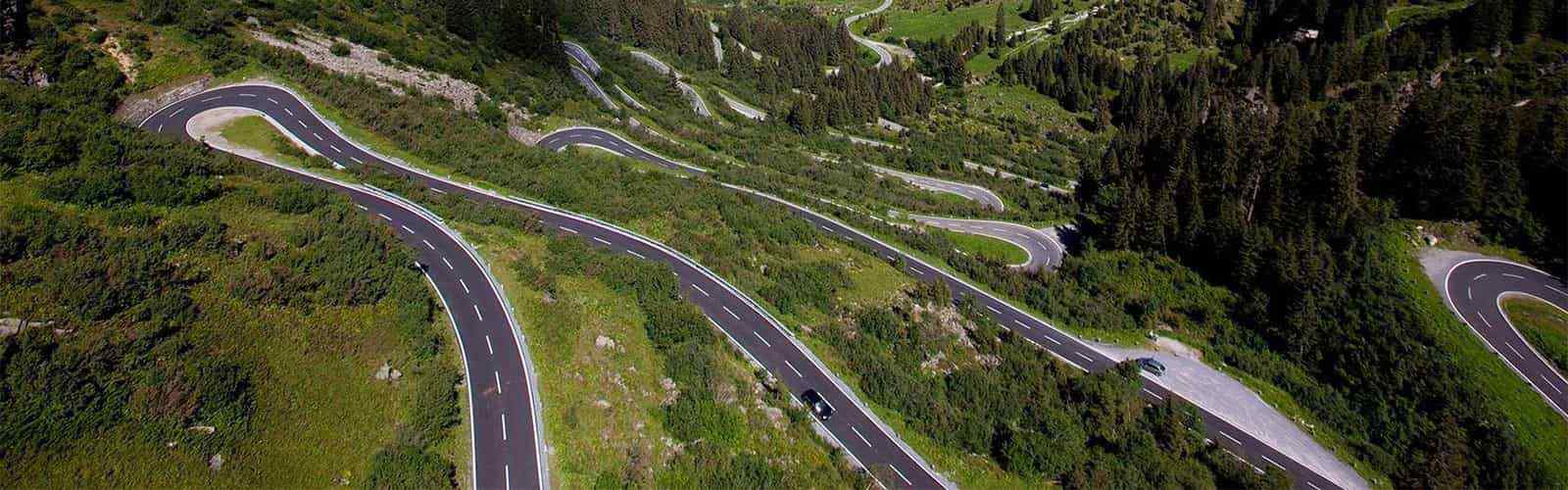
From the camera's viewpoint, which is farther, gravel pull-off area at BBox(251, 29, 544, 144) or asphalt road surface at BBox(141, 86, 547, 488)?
gravel pull-off area at BBox(251, 29, 544, 144)

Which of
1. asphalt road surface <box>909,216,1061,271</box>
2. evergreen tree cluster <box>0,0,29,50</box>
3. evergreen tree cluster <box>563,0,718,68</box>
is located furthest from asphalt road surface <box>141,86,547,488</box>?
evergreen tree cluster <box>563,0,718,68</box>

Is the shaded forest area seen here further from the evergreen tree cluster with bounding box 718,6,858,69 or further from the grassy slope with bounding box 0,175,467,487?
the evergreen tree cluster with bounding box 718,6,858,69

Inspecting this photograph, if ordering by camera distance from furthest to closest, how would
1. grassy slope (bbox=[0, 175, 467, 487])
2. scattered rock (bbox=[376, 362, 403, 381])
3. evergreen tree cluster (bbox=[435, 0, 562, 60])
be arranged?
evergreen tree cluster (bbox=[435, 0, 562, 60]) → scattered rock (bbox=[376, 362, 403, 381]) → grassy slope (bbox=[0, 175, 467, 487])

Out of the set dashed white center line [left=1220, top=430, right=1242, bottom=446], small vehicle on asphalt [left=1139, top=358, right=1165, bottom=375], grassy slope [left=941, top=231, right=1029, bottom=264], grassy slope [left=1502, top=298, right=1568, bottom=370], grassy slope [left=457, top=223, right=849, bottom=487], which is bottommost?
dashed white center line [left=1220, top=430, right=1242, bottom=446]

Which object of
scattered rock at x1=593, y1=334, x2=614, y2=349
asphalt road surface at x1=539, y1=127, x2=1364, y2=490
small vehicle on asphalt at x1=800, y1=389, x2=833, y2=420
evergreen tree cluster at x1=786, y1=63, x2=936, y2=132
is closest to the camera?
scattered rock at x1=593, y1=334, x2=614, y2=349

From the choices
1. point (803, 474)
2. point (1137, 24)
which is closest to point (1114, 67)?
point (1137, 24)

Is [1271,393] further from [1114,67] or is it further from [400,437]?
[1114,67]

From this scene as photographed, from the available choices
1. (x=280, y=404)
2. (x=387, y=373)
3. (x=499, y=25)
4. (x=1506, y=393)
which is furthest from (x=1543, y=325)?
(x=499, y=25)
